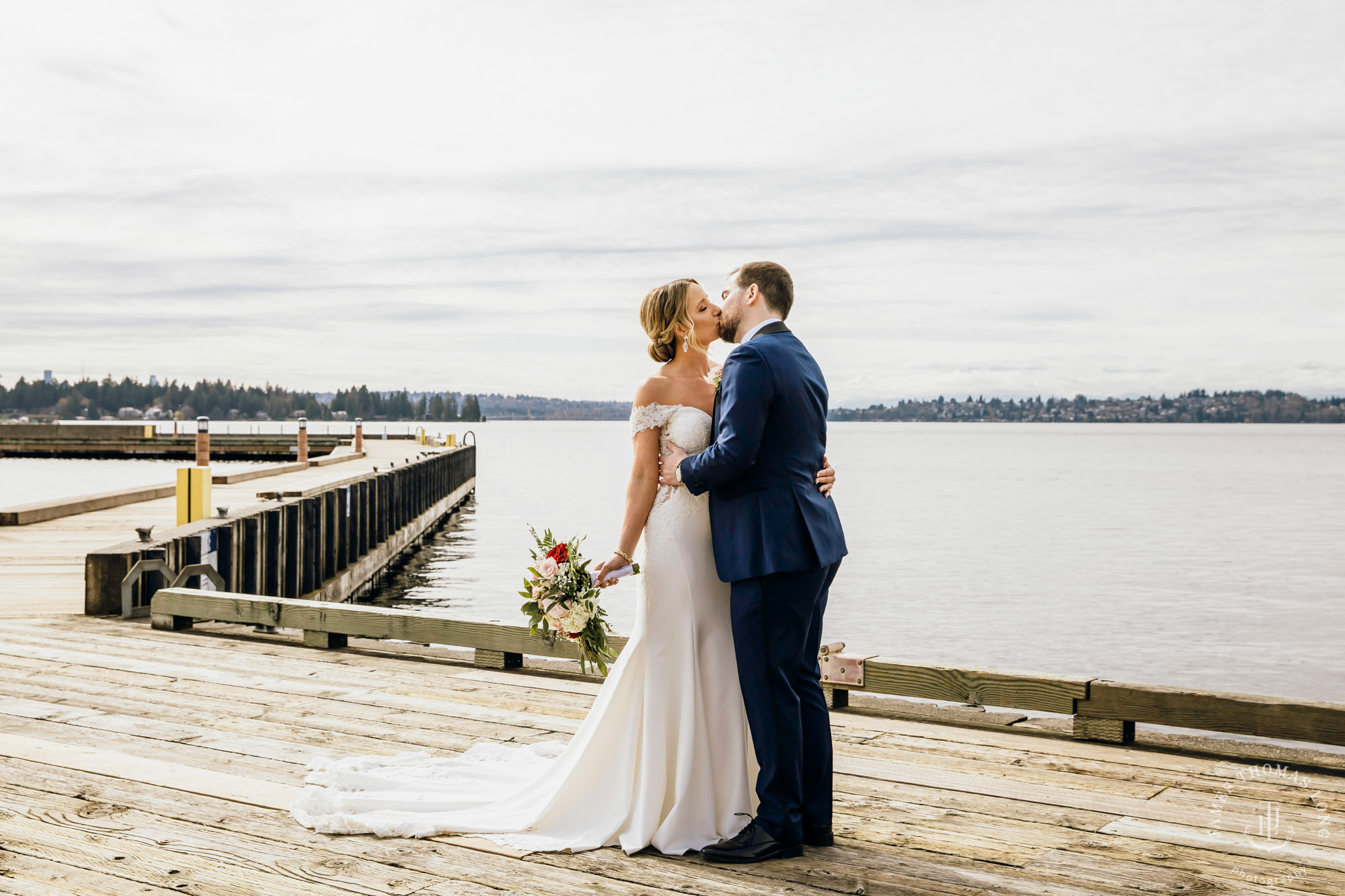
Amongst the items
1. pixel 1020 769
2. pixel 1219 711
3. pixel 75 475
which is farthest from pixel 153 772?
pixel 75 475

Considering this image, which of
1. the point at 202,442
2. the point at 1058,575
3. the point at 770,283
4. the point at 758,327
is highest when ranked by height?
the point at 770,283

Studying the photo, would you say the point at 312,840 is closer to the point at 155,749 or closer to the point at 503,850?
the point at 503,850

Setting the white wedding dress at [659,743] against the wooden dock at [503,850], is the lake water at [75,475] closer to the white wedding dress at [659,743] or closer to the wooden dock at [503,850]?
the wooden dock at [503,850]

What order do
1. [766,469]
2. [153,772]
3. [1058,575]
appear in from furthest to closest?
[1058,575], [153,772], [766,469]

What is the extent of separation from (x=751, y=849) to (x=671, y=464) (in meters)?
1.27

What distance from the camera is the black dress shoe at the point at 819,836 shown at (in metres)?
3.76

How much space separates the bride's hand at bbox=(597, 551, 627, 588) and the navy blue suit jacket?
0.36 metres

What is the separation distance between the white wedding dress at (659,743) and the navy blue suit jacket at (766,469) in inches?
7.5

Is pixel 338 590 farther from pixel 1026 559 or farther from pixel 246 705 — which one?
pixel 1026 559

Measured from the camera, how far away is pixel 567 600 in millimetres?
4113

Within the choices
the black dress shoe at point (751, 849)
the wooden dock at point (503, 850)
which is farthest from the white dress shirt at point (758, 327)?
the wooden dock at point (503, 850)

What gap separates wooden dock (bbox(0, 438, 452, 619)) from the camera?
9227 mm

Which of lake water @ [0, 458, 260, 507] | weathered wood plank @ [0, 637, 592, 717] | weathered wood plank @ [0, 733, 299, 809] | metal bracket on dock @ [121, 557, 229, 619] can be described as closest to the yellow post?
metal bracket on dock @ [121, 557, 229, 619]

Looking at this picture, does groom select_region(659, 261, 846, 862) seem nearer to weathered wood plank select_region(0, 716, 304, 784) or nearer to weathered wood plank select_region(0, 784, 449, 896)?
weathered wood plank select_region(0, 784, 449, 896)
